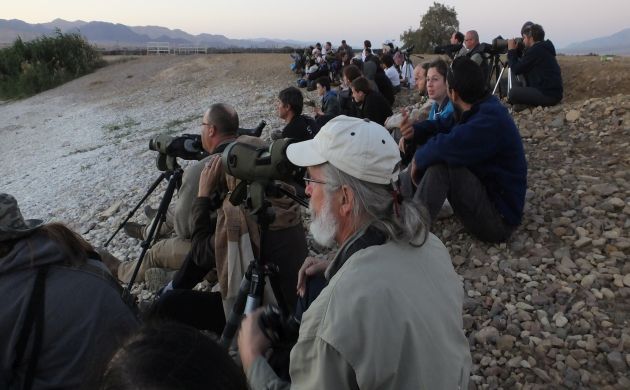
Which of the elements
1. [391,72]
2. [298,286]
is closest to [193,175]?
[298,286]

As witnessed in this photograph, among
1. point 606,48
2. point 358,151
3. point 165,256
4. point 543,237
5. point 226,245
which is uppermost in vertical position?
point 358,151

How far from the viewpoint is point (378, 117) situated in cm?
643

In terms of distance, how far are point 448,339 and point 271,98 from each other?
13192 millimetres

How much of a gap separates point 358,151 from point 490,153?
218cm

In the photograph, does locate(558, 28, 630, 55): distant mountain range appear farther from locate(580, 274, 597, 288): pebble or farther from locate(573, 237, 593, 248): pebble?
locate(580, 274, 597, 288): pebble

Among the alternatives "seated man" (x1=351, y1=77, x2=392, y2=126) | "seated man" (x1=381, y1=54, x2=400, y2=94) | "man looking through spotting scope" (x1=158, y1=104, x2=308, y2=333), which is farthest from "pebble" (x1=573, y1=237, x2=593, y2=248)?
"seated man" (x1=381, y1=54, x2=400, y2=94)

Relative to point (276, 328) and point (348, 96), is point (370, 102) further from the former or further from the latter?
point (276, 328)

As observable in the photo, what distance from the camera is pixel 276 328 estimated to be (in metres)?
1.78

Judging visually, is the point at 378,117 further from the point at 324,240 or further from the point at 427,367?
the point at 427,367

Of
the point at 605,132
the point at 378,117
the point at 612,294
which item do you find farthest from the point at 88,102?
the point at 612,294

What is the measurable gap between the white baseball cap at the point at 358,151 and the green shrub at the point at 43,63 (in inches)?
1195

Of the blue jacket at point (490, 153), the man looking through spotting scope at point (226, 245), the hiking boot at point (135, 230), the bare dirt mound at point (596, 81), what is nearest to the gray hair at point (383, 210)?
the man looking through spotting scope at point (226, 245)

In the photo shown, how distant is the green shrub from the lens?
28.2 metres

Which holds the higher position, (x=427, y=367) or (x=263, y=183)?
(x=263, y=183)
